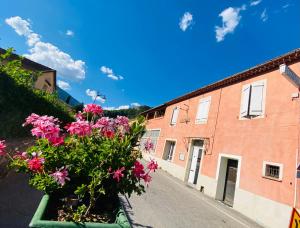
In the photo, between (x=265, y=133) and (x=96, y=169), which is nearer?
(x=96, y=169)

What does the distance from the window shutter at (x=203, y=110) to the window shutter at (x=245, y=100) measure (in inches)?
142

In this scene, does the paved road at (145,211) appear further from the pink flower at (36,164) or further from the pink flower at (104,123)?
the pink flower at (104,123)

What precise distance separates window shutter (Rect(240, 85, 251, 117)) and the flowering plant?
32.6 ft

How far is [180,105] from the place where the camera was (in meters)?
21.7

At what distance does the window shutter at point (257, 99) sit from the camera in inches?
446

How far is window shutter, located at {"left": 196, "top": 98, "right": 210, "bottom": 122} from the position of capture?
16.1 meters

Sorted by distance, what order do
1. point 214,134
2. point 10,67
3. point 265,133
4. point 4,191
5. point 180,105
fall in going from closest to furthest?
point 4,191
point 10,67
point 265,133
point 214,134
point 180,105

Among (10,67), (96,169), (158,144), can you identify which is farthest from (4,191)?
(158,144)

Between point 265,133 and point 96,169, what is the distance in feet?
31.3

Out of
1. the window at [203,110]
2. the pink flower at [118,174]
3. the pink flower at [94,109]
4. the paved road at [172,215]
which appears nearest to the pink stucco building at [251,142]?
the window at [203,110]

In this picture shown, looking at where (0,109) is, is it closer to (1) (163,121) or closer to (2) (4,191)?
(2) (4,191)

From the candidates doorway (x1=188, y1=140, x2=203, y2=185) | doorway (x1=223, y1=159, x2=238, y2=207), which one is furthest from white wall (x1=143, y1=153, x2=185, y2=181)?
doorway (x1=223, y1=159, x2=238, y2=207)

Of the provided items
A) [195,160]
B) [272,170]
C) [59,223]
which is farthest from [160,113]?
[59,223]

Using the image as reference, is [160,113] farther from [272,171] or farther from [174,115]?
[272,171]
